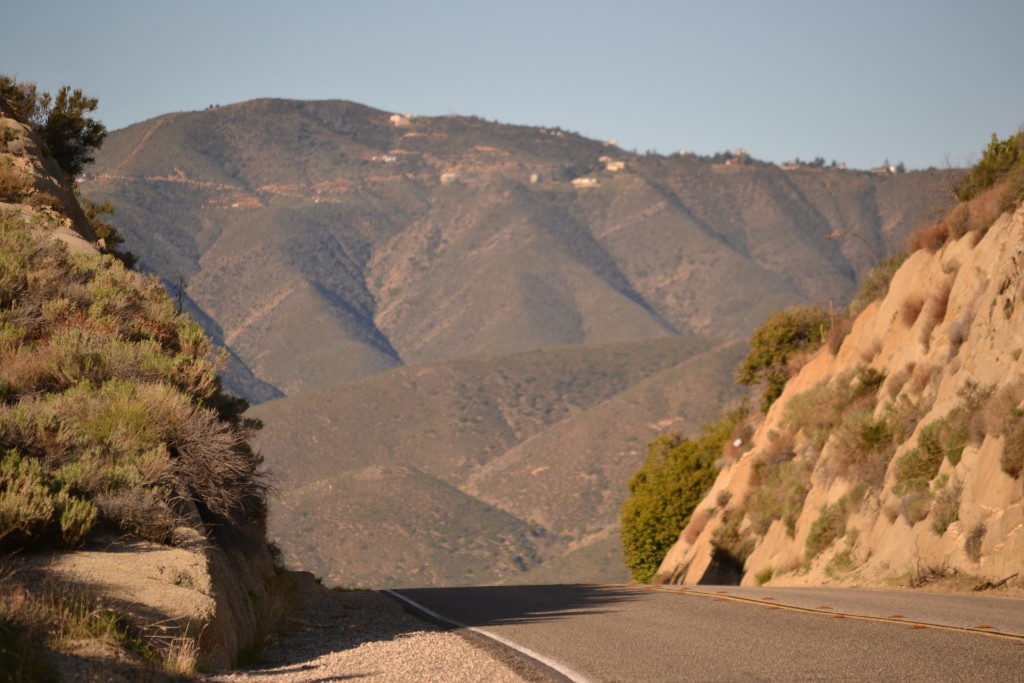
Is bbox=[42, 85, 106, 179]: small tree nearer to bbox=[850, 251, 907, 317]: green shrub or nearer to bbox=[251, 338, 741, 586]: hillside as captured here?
bbox=[850, 251, 907, 317]: green shrub

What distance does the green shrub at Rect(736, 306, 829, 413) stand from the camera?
165 ft

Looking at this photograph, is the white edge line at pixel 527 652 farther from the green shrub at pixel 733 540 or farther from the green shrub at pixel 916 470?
the green shrub at pixel 733 540

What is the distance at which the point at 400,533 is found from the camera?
99.4m

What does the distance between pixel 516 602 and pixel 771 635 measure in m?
7.61

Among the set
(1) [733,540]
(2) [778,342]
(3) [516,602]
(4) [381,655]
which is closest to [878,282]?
(1) [733,540]

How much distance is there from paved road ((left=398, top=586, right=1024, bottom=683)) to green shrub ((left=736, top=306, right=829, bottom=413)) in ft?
109

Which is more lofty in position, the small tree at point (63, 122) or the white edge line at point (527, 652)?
the small tree at point (63, 122)

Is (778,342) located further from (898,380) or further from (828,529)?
(828,529)

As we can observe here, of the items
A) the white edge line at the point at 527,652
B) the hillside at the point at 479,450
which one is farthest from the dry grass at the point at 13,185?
the hillside at the point at 479,450

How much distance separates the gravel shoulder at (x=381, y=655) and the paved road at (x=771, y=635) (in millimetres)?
471

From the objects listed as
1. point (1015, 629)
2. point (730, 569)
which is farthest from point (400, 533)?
point (1015, 629)

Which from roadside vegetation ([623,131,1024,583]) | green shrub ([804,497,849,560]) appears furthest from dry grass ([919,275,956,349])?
green shrub ([804,497,849,560])

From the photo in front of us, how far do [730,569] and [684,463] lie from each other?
61.9 ft

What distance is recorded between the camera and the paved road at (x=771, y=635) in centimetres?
964
